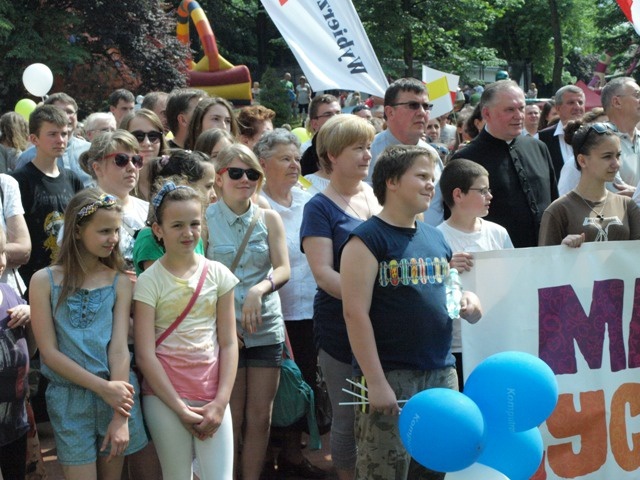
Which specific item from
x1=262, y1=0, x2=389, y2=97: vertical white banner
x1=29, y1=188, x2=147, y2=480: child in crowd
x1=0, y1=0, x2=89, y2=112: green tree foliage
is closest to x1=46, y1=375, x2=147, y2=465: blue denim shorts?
x1=29, y1=188, x2=147, y2=480: child in crowd

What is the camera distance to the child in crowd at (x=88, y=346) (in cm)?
431

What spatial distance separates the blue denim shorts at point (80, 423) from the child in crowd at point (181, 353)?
6.2 inches

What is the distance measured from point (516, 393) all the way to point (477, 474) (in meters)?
0.36

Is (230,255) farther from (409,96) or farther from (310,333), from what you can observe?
(409,96)

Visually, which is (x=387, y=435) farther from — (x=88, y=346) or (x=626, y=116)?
(x=626, y=116)

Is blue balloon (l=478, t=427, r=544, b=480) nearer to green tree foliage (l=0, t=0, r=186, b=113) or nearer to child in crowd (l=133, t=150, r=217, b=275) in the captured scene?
child in crowd (l=133, t=150, r=217, b=275)

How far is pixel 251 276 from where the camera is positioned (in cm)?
526

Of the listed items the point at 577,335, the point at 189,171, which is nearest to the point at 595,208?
the point at 577,335

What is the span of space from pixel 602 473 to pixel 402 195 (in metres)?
2.17

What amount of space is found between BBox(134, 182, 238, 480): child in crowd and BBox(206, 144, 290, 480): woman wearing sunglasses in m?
0.60

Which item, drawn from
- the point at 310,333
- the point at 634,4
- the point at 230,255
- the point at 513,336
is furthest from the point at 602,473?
the point at 634,4

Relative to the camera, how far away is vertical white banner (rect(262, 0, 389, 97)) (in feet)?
26.1

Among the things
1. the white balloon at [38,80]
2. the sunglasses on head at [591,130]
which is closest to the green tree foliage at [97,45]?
the white balloon at [38,80]

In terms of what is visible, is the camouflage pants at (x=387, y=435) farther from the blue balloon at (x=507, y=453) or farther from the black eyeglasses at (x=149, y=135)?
the black eyeglasses at (x=149, y=135)
